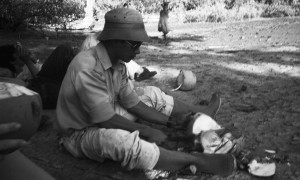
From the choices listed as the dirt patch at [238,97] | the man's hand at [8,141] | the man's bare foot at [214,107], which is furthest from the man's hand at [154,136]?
the man's hand at [8,141]

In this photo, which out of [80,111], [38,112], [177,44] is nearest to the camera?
[38,112]

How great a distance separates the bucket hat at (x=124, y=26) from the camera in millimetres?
2475

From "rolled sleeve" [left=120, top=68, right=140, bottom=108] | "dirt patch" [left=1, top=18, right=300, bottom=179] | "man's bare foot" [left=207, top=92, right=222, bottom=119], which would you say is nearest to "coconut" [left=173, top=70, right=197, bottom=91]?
"dirt patch" [left=1, top=18, right=300, bottom=179]

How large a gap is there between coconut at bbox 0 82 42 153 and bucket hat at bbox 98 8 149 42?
116 cm

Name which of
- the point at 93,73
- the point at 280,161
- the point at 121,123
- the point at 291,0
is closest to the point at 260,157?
the point at 280,161

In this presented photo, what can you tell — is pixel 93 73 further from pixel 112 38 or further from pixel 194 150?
pixel 194 150

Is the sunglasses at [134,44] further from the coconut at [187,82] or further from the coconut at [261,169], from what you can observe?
the coconut at [187,82]

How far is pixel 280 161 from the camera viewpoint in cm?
263

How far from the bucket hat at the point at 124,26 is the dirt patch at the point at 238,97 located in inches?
41.0

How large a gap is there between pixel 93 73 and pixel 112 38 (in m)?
0.30

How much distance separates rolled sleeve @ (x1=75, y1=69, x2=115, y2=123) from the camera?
242 cm

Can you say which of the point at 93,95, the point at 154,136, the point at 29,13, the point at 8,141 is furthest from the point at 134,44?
the point at 29,13

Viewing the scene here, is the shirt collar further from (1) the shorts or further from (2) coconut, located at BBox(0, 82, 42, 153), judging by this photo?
(2) coconut, located at BBox(0, 82, 42, 153)

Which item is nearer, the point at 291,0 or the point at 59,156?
the point at 59,156
